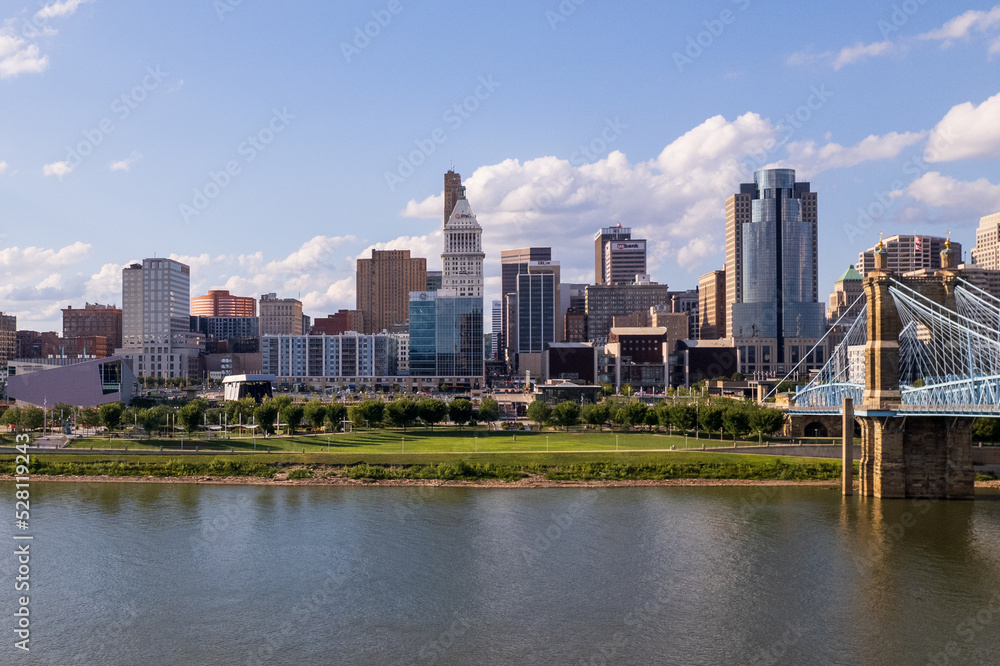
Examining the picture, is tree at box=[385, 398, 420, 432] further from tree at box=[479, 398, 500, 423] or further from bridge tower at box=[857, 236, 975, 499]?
bridge tower at box=[857, 236, 975, 499]

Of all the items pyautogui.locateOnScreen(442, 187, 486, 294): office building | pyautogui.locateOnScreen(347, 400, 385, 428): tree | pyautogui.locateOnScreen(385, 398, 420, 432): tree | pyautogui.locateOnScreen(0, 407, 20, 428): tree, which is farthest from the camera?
pyautogui.locateOnScreen(442, 187, 486, 294): office building

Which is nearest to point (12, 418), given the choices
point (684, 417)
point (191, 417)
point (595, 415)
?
point (191, 417)

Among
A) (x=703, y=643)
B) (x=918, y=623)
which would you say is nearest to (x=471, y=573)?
(x=703, y=643)

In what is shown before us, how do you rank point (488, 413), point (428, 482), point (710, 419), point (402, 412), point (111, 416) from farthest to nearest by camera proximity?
point (488, 413) → point (402, 412) → point (710, 419) → point (111, 416) → point (428, 482)

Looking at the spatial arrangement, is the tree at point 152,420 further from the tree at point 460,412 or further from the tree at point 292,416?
the tree at point 460,412

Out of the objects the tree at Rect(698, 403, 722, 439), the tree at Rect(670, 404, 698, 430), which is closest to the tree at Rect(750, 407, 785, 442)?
the tree at Rect(698, 403, 722, 439)

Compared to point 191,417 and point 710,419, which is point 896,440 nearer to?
point 710,419

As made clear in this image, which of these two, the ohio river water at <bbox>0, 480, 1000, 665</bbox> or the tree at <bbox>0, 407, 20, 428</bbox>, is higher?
the tree at <bbox>0, 407, 20, 428</bbox>
